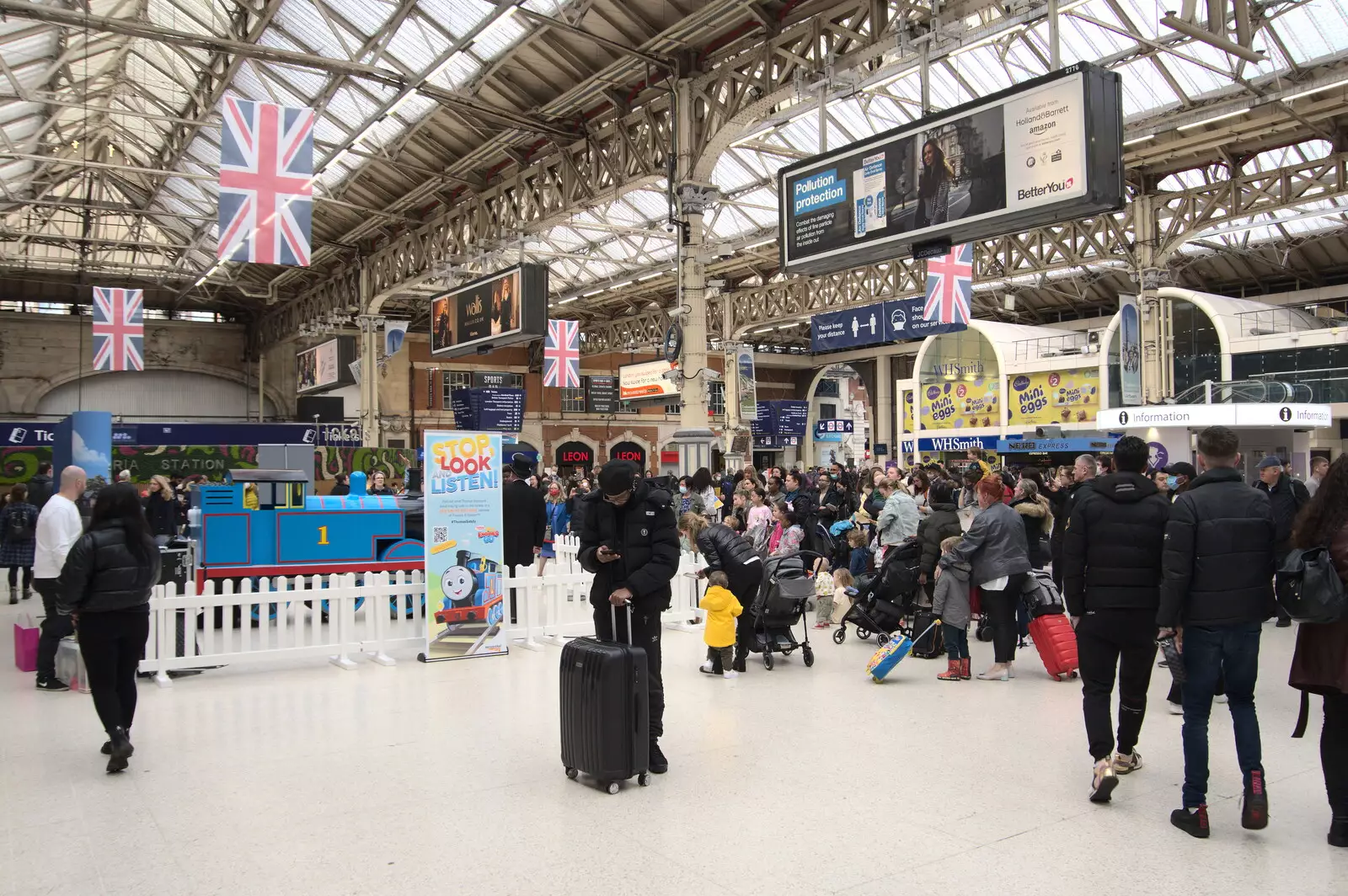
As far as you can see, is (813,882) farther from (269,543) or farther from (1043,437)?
(1043,437)

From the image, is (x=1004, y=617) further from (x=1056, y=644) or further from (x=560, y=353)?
(x=560, y=353)

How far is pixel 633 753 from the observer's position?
4.85m

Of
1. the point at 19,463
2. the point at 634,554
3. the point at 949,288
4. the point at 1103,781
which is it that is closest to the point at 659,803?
the point at 634,554

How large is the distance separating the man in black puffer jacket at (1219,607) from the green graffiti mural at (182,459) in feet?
71.0

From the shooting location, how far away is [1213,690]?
4.18m

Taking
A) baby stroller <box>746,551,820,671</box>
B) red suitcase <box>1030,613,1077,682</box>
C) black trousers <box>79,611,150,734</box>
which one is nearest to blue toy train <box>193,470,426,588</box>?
baby stroller <box>746,551,820,671</box>

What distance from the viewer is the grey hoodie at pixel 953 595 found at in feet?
23.9

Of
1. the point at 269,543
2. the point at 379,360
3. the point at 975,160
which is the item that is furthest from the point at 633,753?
the point at 379,360

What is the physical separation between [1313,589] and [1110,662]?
0.98m

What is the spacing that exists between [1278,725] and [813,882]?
378 centimetres

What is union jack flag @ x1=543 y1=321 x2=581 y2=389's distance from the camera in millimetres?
20578

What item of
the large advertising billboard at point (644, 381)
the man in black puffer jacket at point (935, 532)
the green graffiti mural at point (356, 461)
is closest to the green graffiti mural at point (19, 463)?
the green graffiti mural at point (356, 461)

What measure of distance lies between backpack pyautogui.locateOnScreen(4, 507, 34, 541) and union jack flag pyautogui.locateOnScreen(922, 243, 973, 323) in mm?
11859

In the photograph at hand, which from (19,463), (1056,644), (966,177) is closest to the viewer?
(1056,644)
